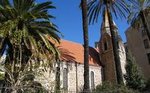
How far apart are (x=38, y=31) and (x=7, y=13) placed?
2.96 m

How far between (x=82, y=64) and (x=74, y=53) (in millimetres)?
2450

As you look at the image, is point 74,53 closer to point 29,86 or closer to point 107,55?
point 107,55

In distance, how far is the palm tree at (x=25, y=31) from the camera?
66.4 ft

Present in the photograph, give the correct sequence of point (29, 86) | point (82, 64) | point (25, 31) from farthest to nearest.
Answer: point (82, 64) < point (25, 31) < point (29, 86)

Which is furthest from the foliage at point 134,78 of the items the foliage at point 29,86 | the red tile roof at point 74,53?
the foliage at point 29,86

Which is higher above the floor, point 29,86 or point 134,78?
point 134,78

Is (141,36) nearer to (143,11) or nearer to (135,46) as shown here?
(135,46)

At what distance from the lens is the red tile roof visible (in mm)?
35991

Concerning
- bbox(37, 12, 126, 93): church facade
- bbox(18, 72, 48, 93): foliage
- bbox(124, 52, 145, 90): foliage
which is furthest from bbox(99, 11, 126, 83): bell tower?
bbox(18, 72, 48, 93): foliage

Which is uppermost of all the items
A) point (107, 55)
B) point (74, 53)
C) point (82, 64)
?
point (107, 55)

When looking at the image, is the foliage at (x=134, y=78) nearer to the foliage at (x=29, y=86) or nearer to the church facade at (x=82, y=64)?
the church facade at (x=82, y=64)

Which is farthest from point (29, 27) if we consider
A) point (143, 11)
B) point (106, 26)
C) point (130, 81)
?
point (106, 26)

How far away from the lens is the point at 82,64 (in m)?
37.1

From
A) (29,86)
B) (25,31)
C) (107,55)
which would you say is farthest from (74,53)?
(29,86)
